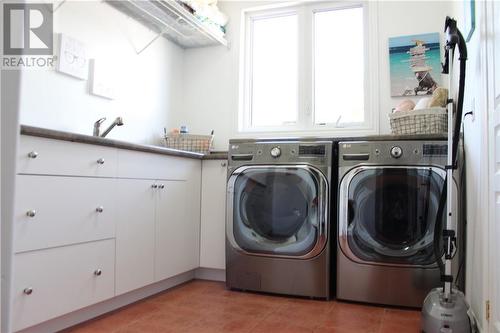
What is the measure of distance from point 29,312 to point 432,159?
208 centimetres

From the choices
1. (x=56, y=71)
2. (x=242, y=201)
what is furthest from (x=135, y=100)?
(x=242, y=201)

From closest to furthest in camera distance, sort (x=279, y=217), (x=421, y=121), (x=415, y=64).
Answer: (x=421, y=121) < (x=279, y=217) < (x=415, y=64)

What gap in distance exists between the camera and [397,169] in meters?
2.26

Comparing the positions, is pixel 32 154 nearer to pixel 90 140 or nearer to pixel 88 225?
pixel 90 140

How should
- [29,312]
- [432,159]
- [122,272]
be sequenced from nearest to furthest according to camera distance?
[29,312]
[122,272]
[432,159]

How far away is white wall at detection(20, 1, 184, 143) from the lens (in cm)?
215

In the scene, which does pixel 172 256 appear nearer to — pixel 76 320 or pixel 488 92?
pixel 76 320

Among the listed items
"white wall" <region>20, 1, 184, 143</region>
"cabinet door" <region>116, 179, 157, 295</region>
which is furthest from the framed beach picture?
"cabinet door" <region>116, 179, 157, 295</region>

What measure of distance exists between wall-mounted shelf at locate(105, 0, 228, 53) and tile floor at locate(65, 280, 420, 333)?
6.25ft

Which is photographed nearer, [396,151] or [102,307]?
[102,307]

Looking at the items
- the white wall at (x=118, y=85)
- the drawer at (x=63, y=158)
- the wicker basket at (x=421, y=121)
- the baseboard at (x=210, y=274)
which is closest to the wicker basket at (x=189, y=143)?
the white wall at (x=118, y=85)

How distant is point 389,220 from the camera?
89.1 inches

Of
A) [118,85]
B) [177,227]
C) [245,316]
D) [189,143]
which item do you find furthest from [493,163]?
[118,85]

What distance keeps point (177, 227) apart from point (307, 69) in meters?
1.67
